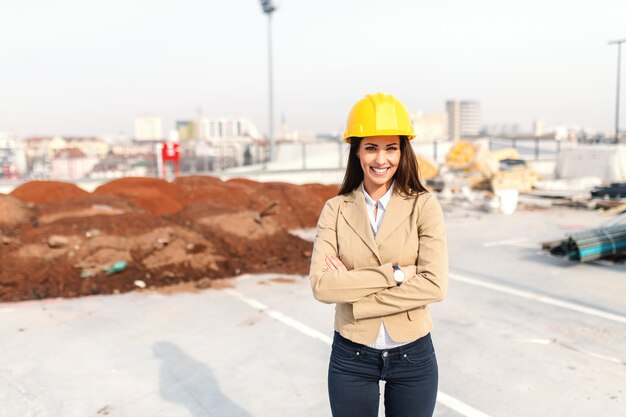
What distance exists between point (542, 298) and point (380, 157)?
5.42 metres

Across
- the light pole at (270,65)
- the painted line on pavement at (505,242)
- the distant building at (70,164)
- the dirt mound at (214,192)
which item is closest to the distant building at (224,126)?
the light pole at (270,65)

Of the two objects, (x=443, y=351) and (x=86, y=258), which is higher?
(x=86, y=258)

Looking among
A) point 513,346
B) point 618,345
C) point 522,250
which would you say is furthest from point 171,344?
point 522,250

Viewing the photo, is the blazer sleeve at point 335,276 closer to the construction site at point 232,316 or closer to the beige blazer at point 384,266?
the beige blazer at point 384,266

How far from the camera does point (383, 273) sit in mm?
2215

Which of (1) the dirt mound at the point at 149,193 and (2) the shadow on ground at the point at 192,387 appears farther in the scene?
(1) the dirt mound at the point at 149,193

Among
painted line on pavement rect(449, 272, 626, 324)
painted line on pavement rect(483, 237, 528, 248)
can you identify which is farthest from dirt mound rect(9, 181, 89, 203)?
painted line on pavement rect(483, 237, 528, 248)

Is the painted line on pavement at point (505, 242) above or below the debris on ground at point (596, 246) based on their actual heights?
below

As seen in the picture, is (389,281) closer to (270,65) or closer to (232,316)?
(232,316)

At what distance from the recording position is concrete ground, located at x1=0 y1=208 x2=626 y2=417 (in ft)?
13.3

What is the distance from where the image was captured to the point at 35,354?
16.7 feet

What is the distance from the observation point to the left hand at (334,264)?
91.6 inches

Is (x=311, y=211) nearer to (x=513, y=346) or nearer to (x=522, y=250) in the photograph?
(x=522, y=250)

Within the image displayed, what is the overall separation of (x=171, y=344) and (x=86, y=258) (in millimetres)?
2831
